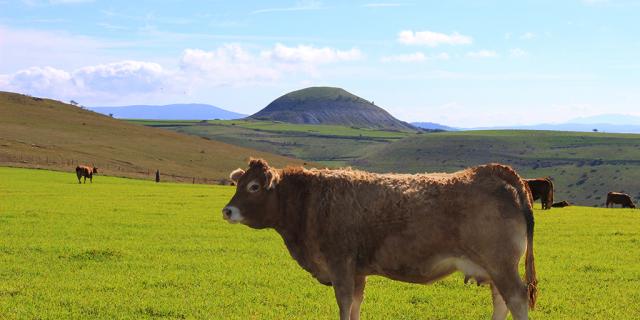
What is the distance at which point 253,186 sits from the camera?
11.0 metres

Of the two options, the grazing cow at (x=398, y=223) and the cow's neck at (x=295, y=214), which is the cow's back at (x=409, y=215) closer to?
the grazing cow at (x=398, y=223)

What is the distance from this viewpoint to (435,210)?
32.2ft

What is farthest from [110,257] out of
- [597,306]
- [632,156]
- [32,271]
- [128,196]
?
[632,156]

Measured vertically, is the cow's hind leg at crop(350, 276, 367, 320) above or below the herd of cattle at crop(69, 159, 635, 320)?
below

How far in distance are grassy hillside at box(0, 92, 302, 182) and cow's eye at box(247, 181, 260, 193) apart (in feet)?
261

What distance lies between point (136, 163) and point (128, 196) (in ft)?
195

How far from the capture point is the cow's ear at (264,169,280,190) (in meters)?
10.8

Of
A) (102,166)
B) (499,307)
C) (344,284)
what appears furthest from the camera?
(102,166)

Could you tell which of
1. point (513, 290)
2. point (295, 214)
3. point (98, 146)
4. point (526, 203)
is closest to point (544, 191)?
point (526, 203)

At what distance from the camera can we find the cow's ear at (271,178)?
10.8m

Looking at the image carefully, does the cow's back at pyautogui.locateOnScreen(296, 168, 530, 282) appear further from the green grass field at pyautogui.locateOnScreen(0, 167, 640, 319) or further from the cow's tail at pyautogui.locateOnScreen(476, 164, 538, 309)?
the green grass field at pyautogui.locateOnScreen(0, 167, 640, 319)

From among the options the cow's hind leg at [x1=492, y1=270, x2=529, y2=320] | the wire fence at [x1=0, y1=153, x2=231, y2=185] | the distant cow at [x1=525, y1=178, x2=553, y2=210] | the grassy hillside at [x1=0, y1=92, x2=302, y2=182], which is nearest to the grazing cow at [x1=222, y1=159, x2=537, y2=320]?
the cow's hind leg at [x1=492, y1=270, x2=529, y2=320]

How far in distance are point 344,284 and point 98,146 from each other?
380 feet

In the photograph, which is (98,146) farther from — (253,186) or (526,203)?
(526,203)
